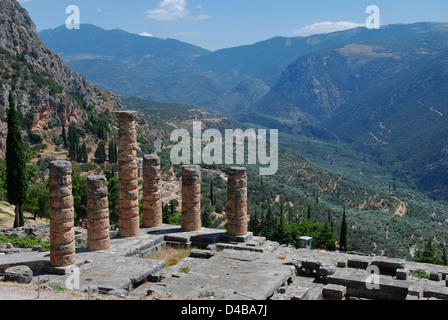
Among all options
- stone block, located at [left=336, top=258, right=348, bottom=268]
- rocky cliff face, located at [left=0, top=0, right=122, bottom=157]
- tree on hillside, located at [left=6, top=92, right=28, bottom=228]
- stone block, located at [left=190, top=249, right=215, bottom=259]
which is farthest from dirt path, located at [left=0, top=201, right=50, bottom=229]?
stone block, located at [left=336, top=258, right=348, bottom=268]

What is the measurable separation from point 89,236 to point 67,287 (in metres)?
4.62

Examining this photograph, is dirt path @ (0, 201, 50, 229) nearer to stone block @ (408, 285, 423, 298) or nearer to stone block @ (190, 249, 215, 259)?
stone block @ (190, 249, 215, 259)

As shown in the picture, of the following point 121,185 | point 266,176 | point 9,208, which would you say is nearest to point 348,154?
point 266,176

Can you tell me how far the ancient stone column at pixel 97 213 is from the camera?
63.7ft

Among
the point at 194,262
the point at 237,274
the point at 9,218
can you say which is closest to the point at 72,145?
the point at 9,218

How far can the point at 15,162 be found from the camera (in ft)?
95.7

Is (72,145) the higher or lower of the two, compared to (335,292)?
higher

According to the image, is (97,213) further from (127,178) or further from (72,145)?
(72,145)

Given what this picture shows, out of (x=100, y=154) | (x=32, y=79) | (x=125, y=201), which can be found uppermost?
(x=32, y=79)

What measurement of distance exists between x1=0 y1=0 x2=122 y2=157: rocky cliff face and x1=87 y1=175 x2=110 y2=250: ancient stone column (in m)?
42.3

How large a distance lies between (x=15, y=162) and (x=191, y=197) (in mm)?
13589

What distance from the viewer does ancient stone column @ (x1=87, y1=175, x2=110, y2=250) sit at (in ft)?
63.7

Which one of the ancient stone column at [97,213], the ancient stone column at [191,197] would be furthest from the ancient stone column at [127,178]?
the ancient stone column at [191,197]
